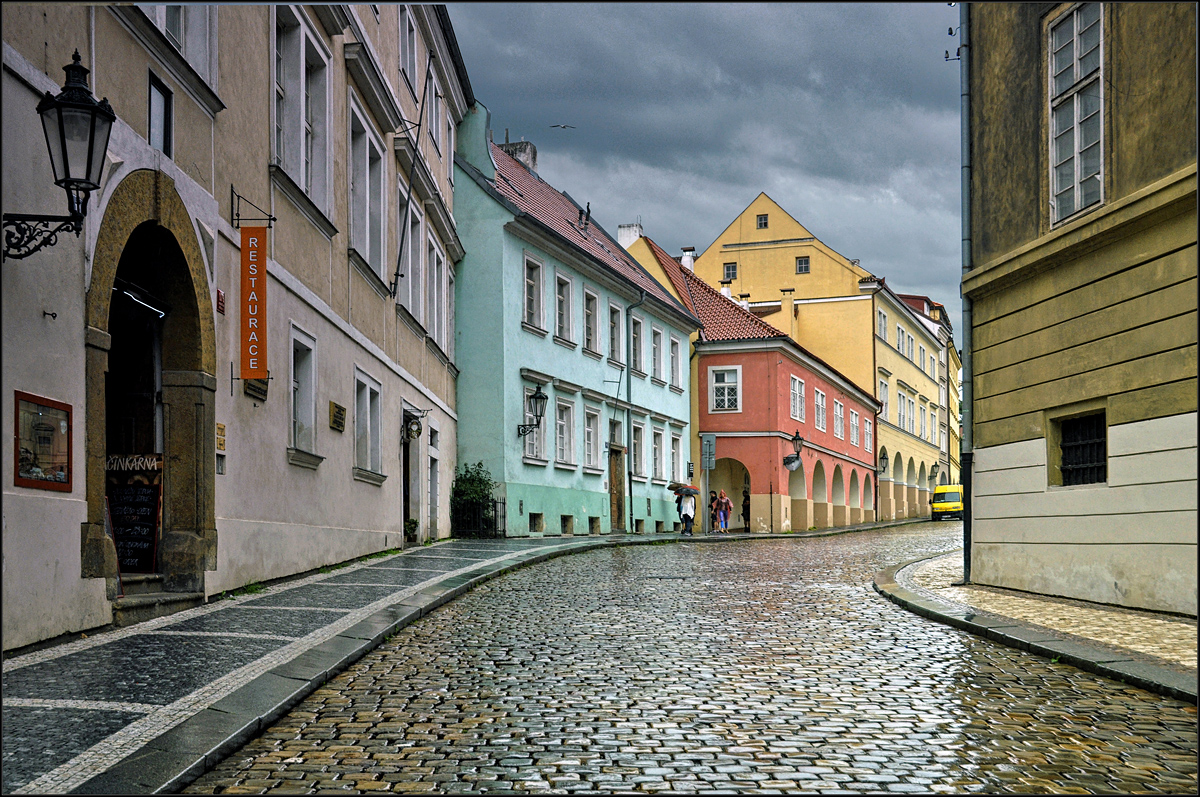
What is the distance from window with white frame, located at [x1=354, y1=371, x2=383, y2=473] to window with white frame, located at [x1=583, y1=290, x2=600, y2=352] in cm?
1600

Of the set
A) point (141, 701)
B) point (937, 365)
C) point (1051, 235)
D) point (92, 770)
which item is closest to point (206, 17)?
point (141, 701)

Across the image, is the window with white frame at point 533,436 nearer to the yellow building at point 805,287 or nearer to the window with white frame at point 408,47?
the window with white frame at point 408,47

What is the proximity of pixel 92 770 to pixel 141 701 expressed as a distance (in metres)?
1.51

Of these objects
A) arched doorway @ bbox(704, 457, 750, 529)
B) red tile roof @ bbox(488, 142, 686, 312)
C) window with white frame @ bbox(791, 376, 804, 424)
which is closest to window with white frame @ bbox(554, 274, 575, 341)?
red tile roof @ bbox(488, 142, 686, 312)

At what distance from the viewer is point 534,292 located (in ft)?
105

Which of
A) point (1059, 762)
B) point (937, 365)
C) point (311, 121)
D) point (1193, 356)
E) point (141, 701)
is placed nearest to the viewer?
point (1059, 762)

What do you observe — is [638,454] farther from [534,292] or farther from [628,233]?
[628,233]

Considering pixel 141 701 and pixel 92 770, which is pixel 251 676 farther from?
pixel 92 770

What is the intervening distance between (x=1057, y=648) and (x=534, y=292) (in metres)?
23.7

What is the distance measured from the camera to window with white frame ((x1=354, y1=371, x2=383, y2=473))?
1880 cm

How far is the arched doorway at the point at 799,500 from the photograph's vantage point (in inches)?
1895

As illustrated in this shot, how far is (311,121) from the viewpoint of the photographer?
16.7 metres

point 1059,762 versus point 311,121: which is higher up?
point 311,121

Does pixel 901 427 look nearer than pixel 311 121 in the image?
No
